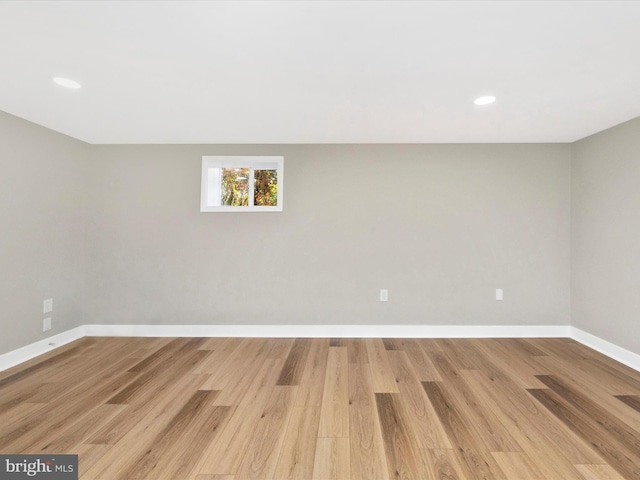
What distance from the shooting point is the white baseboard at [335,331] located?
3486mm

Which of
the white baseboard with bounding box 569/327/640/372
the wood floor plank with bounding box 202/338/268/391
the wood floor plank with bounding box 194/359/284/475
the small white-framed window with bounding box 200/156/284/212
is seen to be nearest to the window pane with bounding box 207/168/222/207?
the small white-framed window with bounding box 200/156/284/212

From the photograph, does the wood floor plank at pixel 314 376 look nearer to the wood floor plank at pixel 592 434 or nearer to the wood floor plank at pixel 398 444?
the wood floor plank at pixel 398 444

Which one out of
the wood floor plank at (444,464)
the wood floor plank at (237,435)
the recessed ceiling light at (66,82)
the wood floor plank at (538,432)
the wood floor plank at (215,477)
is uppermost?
the recessed ceiling light at (66,82)

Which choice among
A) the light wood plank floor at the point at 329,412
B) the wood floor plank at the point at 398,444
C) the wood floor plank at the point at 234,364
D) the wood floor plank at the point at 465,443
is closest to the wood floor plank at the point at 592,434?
the light wood plank floor at the point at 329,412

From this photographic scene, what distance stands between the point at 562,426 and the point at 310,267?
2.48 metres

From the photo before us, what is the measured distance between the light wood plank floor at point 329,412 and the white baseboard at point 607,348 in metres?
0.12

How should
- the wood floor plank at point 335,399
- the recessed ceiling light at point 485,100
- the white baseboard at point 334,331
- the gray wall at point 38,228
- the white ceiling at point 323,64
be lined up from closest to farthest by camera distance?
the white ceiling at point 323,64, the wood floor plank at point 335,399, the recessed ceiling light at point 485,100, the gray wall at point 38,228, the white baseboard at point 334,331

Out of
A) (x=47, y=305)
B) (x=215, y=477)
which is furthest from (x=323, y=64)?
(x=47, y=305)

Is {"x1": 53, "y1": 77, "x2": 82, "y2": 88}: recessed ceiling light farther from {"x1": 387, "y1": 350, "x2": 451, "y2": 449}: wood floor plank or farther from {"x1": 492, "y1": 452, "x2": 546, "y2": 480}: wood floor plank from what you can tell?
{"x1": 492, "y1": 452, "x2": 546, "y2": 480}: wood floor plank

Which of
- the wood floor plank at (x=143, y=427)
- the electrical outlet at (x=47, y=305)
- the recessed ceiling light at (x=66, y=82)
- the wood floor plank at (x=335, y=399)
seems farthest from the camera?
the electrical outlet at (x=47, y=305)

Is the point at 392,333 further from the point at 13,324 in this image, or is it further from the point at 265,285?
the point at 13,324

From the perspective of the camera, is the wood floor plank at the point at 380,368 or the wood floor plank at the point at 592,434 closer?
the wood floor plank at the point at 592,434

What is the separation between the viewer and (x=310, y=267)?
356 cm

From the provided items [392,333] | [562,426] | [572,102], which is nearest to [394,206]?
[392,333]
